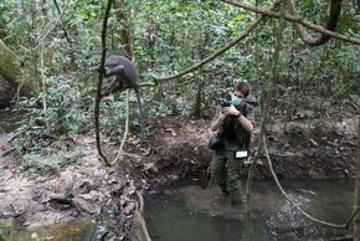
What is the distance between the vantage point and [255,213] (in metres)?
6.65

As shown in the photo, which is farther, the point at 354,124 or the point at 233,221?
the point at 354,124

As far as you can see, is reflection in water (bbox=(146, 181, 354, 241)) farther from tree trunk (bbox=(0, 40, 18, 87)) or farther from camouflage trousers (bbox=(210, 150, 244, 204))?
tree trunk (bbox=(0, 40, 18, 87))

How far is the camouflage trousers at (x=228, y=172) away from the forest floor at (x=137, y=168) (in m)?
0.77

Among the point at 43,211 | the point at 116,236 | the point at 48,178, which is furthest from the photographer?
the point at 48,178

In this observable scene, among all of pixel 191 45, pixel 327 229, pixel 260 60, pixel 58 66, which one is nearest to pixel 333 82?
pixel 260 60

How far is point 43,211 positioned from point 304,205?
3.19m

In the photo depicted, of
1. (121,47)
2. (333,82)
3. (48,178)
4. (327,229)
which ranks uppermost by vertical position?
(121,47)

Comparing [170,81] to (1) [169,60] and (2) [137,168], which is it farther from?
(2) [137,168]

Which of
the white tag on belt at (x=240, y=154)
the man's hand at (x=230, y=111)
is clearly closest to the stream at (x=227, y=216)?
the white tag on belt at (x=240, y=154)

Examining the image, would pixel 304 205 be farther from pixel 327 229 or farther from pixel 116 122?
pixel 116 122

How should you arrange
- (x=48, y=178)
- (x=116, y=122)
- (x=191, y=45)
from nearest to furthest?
(x=48, y=178) → (x=116, y=122) → (x=191, y=45)

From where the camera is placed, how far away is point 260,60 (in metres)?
8.05

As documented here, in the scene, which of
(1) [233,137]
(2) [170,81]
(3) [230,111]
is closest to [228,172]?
(1) [233,137]

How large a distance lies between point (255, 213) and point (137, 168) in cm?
171
